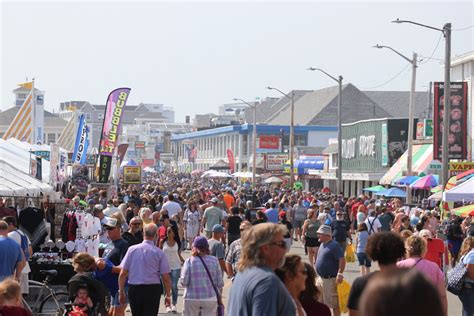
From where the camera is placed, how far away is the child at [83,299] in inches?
406

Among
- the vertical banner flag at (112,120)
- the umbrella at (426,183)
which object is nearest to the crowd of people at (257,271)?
the umbrella at (426,183)

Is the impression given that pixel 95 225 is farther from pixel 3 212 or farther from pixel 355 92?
pixel 355 92

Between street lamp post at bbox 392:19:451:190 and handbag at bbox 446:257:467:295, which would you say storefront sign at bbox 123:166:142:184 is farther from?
handbag at bbox 446:257:467:295

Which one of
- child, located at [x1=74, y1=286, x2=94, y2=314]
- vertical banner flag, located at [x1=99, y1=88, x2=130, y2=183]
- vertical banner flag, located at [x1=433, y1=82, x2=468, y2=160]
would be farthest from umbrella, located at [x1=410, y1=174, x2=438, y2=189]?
child, located at [x1=74, y1=286, x2=94, y2=314]

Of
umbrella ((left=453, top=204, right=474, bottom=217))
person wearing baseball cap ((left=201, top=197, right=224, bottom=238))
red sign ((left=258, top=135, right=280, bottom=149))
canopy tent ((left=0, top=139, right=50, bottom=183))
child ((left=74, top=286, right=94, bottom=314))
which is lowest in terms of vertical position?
child ((left=74, top=286, right=94, bottom=314))

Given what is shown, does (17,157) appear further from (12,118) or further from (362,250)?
(12,118)

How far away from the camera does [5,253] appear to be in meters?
12.1

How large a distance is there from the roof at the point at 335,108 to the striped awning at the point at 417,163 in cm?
5000

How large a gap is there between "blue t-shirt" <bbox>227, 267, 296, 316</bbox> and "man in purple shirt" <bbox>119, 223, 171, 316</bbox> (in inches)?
217

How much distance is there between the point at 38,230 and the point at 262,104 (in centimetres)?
12004

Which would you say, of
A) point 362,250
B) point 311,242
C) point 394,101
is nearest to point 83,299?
point 362,250

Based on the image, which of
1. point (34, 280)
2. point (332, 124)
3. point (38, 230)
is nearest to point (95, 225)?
point (38, 230)

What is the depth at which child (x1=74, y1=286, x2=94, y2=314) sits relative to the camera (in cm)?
1031

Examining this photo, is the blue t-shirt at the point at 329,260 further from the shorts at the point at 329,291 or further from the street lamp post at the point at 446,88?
the street lamp post at the point at 446,88
